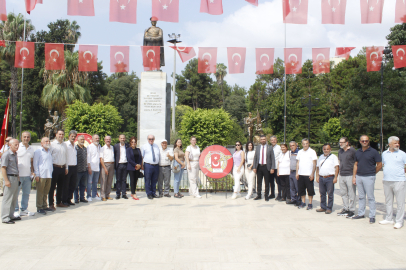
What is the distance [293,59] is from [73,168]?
8358 mm

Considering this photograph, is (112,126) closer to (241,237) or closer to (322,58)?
(322,58)

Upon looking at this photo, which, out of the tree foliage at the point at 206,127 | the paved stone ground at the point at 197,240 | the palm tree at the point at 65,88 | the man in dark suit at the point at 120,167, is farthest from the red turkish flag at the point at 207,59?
the palm tree at the point at 65,88

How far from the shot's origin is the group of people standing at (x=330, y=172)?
647 centimetres

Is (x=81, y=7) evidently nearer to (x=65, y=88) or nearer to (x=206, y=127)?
(x=206, y=127)

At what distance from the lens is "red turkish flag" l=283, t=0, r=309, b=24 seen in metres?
10.4

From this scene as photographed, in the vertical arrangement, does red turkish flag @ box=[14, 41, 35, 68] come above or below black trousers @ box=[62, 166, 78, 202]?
above

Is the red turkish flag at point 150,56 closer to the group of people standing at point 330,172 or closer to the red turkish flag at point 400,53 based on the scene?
the group of people standing at point 330,172

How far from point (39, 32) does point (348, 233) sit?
40.2 m

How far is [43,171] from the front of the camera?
719 centimetres

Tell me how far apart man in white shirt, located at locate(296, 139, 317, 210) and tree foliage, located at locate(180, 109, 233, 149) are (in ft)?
51.4

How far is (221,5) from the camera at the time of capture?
10.0m

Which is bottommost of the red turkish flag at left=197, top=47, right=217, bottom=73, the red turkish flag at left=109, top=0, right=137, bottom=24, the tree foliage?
the tree foliage

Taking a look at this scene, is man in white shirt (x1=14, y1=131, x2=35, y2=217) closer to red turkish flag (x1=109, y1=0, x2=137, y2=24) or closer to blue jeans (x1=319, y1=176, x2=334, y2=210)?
red turkish flag (x1=109, y1=0, x2=137, y2=24)

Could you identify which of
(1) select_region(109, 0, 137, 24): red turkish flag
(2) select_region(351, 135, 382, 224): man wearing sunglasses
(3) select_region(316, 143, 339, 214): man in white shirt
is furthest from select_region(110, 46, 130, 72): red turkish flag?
(2) select_region(351, 135, 382, 224): man wearing sunglasses
